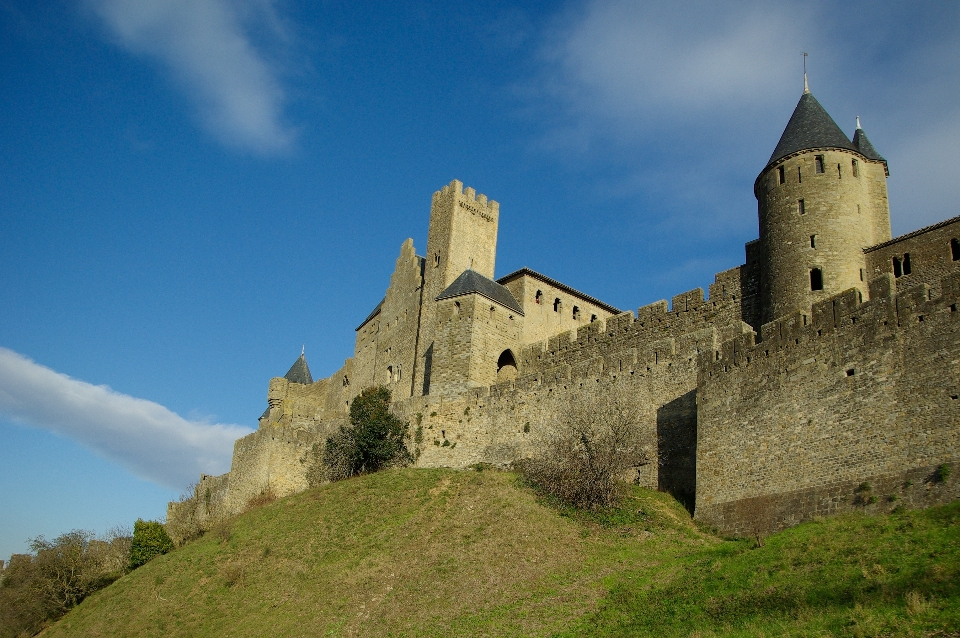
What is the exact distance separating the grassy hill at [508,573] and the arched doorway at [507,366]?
7570mm

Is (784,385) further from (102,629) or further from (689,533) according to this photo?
(102,629)

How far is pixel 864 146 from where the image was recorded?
31.3m

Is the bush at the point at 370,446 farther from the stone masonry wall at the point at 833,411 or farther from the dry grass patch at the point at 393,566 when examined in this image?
the stone masonry wall at the point at 833,411

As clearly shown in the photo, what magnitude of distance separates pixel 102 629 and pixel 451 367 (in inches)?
638

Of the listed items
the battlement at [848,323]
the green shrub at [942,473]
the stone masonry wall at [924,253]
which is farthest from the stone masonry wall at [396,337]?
the green shrub at [942,473]

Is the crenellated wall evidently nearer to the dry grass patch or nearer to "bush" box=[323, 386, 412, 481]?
"bush" box=[323, 386, 412, 481]

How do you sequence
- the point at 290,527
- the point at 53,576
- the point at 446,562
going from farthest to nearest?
the point at 53,576 < the point at 290,527 < the point at 446,562

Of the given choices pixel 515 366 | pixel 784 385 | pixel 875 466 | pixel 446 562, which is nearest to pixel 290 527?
pixel 446 562

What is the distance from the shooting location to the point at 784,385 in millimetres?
23344

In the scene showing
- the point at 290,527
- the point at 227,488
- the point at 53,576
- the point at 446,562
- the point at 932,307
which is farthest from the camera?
the point at 227,488

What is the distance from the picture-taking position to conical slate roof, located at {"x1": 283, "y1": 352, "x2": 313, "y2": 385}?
194 feet

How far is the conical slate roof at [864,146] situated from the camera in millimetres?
30359

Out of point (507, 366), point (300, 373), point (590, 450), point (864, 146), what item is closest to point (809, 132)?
point (864, 146)

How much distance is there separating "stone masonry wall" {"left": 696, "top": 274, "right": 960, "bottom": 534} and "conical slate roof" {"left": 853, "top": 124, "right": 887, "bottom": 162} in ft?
32.2
